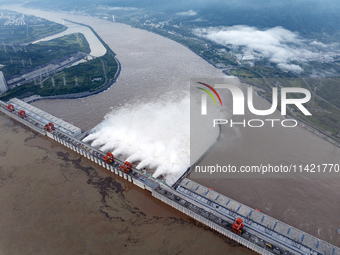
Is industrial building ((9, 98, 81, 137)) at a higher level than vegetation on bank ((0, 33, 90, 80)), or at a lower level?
lower

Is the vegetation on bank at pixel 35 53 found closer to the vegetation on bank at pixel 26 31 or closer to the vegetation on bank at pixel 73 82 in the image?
the vegetation on bank at pixel 73 82

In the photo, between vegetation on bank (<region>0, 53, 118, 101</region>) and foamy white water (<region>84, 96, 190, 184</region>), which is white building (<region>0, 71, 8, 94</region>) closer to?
vegetation on bank (<region>0, 53, 118, 101</region>)

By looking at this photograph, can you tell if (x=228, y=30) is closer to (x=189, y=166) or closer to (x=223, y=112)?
(x=223, y=112)

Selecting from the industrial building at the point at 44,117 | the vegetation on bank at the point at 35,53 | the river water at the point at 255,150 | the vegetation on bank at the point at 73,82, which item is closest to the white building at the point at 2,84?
the vegetation on bank at the point at 73,82

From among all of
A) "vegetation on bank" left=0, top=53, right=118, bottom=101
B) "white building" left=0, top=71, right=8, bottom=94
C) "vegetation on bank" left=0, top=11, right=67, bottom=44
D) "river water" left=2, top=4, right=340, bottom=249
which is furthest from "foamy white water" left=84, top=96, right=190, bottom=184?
"vegetation on bank" left=0, top=11, right=67, bottom=44

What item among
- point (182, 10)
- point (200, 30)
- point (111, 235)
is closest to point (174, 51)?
point (200, 30)
